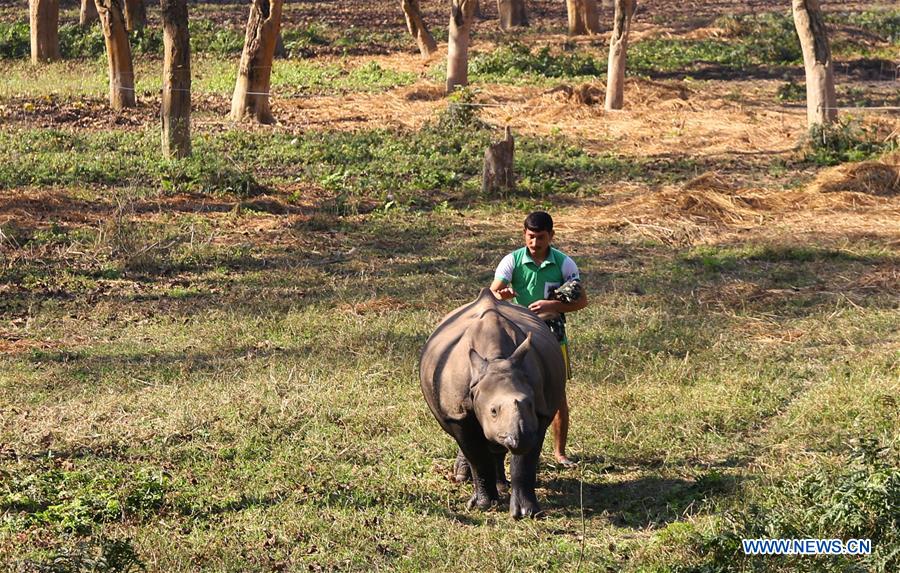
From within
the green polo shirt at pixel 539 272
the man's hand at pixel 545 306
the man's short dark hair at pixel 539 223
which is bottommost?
the man's hand at pixel 545 306

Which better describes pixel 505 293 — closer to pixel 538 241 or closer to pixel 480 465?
pixel 538 241

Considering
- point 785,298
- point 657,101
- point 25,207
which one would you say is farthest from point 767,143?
point 25,207

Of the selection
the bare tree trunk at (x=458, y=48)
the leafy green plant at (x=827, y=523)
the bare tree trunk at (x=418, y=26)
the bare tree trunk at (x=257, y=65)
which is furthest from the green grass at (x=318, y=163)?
the leafy green plant at (x=827, y=523)

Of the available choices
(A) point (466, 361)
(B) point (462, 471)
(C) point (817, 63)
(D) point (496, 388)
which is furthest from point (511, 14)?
(D) point (496, 388)

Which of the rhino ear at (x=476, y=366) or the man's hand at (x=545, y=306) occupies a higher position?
the man's hand at (x=545, y=306)

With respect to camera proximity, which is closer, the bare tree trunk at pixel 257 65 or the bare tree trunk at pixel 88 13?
the bare tree trunk at pixel 257 65

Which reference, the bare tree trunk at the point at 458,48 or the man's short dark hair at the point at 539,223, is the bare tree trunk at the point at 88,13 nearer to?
the bare tree trunk at the point at 458,48

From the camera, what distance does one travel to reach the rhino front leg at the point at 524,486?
811cm

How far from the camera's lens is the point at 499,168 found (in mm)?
18531

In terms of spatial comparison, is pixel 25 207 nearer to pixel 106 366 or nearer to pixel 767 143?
pixel 106 366

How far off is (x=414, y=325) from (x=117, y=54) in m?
14.6

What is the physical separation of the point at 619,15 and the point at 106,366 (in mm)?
15555

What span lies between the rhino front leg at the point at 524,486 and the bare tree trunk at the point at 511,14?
3086 cm

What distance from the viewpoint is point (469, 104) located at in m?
23.3
